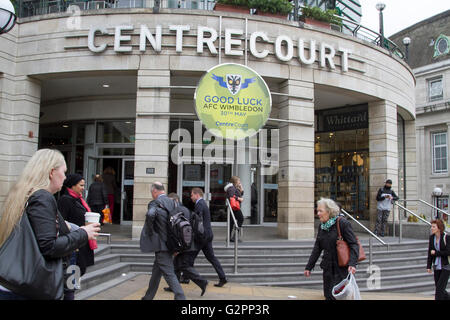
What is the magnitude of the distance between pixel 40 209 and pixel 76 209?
2.63 meters

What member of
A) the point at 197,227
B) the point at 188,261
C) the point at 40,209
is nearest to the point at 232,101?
the point at 197,227

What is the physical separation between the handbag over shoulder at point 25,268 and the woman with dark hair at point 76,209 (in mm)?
2458

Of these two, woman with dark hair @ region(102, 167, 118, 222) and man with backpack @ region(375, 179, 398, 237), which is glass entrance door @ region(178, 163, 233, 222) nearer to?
woman with dark hair @ region(102, 167, 118, 222)

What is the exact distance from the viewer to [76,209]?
484 cm

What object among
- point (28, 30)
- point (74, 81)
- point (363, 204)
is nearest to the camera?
point (28, 30)

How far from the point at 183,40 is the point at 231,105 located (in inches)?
89.1

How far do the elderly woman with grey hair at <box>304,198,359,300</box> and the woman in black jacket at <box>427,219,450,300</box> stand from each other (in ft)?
8.17

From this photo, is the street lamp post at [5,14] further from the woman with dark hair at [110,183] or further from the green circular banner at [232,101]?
the woman with dark hair at [110,183]

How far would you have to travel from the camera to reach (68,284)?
4.01m

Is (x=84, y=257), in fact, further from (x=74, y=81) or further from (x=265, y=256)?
(x=74, y=81)

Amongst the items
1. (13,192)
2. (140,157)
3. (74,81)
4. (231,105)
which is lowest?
(13,192)

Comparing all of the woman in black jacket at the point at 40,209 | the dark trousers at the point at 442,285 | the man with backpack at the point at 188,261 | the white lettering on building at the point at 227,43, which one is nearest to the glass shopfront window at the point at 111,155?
the white lettering on building at the point at 227,43

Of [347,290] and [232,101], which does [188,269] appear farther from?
[232,101]

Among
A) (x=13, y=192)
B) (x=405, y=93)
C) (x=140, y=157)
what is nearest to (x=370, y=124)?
(x=405, y=93)
